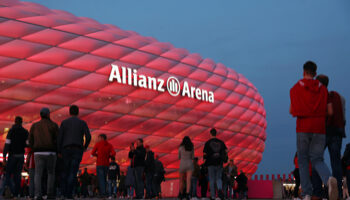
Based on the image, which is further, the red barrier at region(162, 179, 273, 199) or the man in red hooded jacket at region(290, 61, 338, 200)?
the red barrier at region(162, 179, 273, 199)

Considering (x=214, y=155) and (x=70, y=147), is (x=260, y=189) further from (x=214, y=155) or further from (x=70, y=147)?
(x=70, y=147)

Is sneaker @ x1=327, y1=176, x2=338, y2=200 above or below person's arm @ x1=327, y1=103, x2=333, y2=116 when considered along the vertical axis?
below

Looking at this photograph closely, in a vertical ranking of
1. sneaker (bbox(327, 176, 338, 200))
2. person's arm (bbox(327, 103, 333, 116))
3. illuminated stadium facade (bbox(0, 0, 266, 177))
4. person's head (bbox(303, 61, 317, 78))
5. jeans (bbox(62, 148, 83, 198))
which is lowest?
sneaker (bbox(327, 176, 338, 200))

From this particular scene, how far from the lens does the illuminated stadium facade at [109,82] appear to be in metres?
20.1

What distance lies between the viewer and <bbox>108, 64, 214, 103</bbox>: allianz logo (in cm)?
2338

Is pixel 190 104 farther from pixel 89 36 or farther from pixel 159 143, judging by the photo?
pixel 89 36

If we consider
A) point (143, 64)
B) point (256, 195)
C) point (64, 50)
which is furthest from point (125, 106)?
point (256, 195)

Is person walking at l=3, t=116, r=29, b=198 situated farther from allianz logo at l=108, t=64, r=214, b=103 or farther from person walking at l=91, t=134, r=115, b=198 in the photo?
allianz logo at l=108, t=64, r=214, b=103

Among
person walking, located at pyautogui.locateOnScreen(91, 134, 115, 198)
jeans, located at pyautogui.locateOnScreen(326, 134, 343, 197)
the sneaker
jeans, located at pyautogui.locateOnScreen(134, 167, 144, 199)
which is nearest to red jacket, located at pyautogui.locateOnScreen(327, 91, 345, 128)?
jeans, located at pyautogui.locateOnScreen(326, 134, 343, 197)

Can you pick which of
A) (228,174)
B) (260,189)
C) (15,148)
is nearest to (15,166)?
(15,148)

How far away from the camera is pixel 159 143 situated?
84.9 feet

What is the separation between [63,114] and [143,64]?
5873 millimetres

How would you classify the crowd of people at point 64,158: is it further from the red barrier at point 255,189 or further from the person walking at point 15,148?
the red barrier at point 255,189

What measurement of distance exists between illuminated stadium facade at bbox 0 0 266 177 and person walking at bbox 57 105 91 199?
12930 mm
